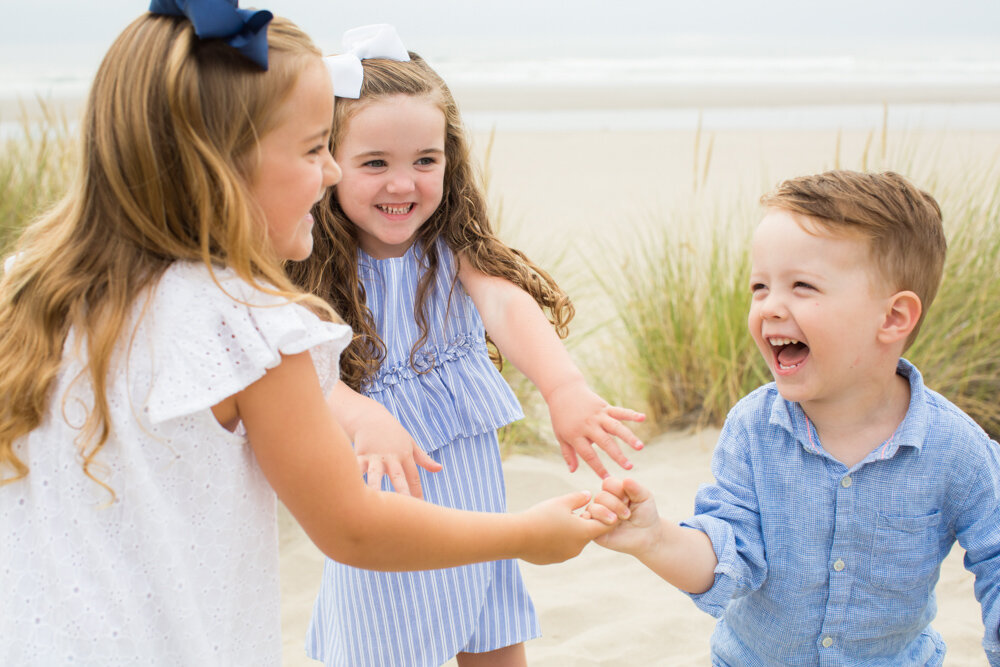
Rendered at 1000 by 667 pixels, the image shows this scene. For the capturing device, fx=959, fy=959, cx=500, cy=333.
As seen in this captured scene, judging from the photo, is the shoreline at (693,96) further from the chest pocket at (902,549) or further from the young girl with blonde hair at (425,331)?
the chest pocket at (902,549)

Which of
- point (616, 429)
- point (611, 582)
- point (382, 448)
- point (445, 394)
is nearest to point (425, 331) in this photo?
point (445, 394)

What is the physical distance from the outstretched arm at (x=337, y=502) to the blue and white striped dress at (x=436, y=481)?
661mm

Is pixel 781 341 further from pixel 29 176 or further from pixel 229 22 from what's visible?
pixel 29 176

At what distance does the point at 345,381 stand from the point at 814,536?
112 cm

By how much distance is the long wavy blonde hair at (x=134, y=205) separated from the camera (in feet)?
4.74

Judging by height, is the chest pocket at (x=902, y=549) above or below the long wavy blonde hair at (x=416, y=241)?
below

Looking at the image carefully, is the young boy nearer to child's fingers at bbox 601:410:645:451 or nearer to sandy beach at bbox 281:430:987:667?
child's fingers at bbox 601:410:645:451

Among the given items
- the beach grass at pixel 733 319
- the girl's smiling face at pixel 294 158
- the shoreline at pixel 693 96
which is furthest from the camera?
the shoreline at pixel 693 96

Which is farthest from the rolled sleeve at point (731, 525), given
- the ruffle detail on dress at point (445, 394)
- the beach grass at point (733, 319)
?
the beach grass at point (733, 319)

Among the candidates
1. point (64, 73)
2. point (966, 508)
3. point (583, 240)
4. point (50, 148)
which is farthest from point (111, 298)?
point (64, 73)

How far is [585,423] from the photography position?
2107 millimetres

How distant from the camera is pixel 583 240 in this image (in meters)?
7.58

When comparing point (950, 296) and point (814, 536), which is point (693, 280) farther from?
point (814, 536)

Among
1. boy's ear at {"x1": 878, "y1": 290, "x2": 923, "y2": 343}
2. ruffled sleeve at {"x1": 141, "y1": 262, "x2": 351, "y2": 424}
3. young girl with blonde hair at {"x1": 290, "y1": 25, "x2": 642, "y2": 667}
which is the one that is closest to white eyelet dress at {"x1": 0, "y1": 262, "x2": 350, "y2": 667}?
ruffled sleeve at {"x1": 141, "y1": 262, "x2": 351, "y2": 424}
